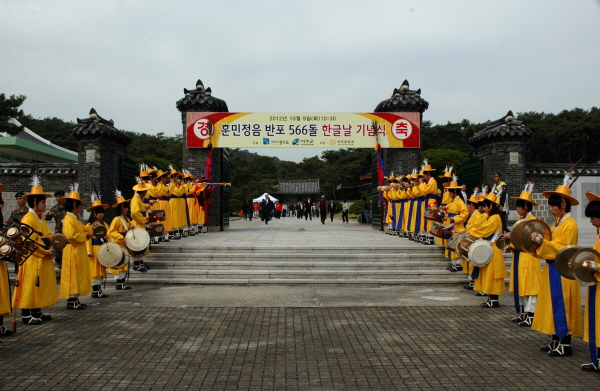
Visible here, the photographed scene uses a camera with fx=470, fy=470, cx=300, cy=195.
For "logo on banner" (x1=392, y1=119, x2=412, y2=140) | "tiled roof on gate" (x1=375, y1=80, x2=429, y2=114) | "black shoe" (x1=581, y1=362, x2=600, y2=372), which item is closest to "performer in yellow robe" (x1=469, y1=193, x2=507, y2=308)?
"black shoe" (x1=581, y1=362, x2=600, y2=372)

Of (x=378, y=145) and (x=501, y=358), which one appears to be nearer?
(x=501, y=358)

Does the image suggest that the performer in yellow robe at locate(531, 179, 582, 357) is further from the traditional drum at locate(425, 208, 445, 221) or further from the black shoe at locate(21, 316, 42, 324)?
the black shoe at locate(21, 316, 42, 324)

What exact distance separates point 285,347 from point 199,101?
470 inches

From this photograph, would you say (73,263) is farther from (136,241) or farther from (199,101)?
(199,101)

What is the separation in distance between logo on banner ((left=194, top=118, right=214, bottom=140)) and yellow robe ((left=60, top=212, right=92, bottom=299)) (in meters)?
8.85

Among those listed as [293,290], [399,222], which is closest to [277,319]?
[293,290]

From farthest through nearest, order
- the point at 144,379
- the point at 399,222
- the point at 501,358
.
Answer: the point at 399,222, the point at 501,358, the point at 144,379

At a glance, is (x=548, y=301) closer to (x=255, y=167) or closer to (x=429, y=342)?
(x=429, y=342)

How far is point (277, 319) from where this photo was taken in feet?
20.7

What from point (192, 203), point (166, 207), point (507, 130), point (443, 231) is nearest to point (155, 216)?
point (166, 207)

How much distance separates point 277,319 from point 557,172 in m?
13.0

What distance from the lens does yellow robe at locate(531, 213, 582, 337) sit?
4711mm

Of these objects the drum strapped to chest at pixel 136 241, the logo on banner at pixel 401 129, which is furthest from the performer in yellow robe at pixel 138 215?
the logo on banner at pixel 401 129

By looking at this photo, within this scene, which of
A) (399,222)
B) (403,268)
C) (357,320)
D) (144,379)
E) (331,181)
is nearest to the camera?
(144,379)
